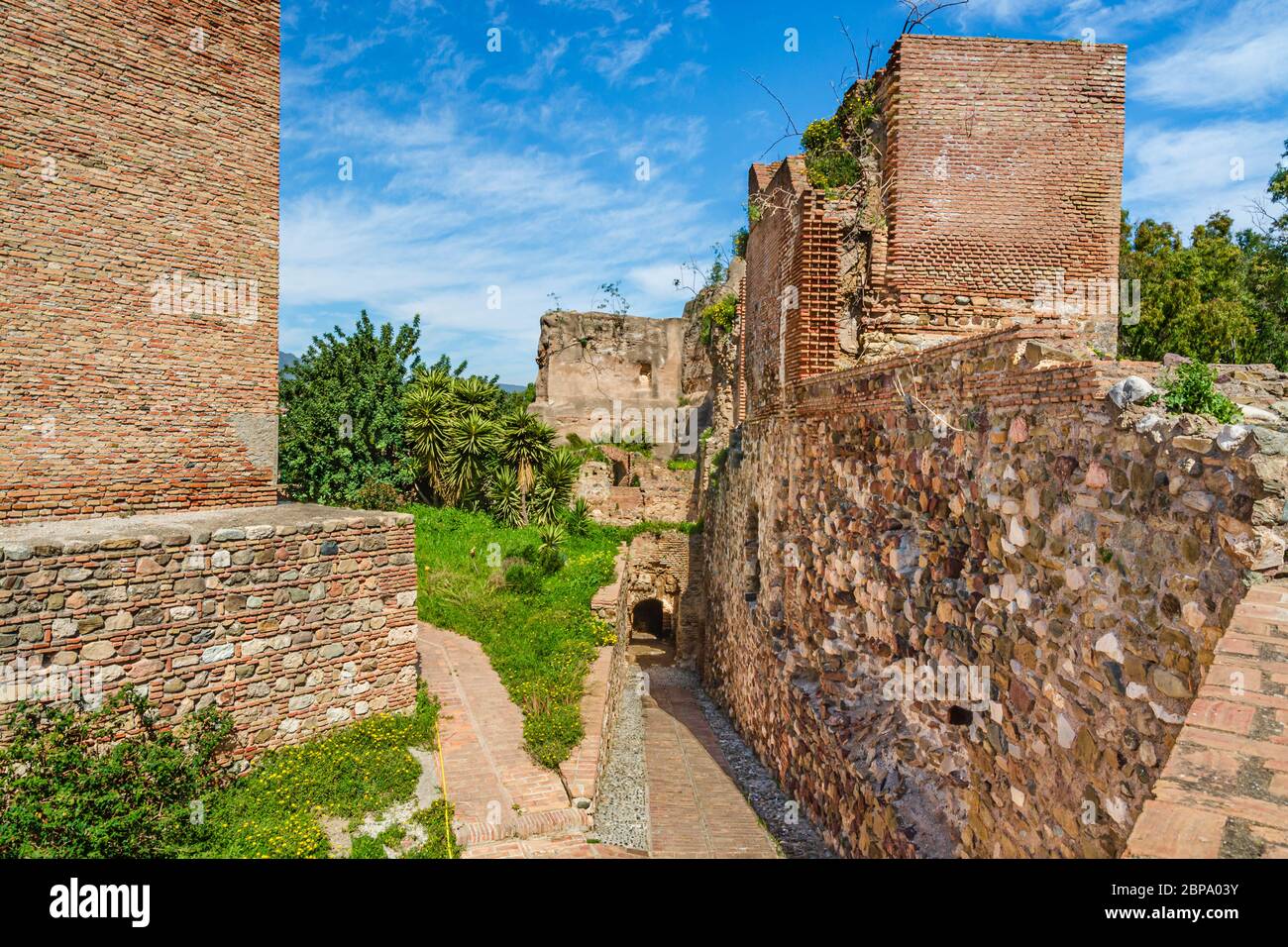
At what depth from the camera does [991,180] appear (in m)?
8.52

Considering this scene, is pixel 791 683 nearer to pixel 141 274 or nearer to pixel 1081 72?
pixel 1081 72

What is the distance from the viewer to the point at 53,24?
7453 mm

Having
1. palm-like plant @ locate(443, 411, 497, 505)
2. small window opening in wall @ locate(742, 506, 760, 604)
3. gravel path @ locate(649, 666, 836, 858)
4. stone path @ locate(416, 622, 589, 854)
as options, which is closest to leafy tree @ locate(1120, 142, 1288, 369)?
small window opening in wall @ locate(742, 506, 760, 604)

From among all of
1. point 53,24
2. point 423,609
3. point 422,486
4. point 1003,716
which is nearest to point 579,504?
point 422,486

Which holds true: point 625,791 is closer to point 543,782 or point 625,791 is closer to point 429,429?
point 543,782

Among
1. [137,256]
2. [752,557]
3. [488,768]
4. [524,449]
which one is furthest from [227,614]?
[524,449]

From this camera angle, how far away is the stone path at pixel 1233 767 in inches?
73.0

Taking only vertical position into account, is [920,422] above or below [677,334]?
below

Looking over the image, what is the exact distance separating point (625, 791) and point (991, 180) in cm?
832

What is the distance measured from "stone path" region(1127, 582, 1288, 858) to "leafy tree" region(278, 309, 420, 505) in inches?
720

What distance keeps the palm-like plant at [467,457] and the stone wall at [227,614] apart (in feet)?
37.0

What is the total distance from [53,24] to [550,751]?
8.99m

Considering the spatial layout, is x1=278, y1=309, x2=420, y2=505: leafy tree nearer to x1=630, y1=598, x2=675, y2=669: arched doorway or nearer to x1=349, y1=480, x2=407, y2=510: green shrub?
x1=349, y1=480, x2=407, y2=510: green shrub
